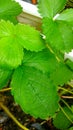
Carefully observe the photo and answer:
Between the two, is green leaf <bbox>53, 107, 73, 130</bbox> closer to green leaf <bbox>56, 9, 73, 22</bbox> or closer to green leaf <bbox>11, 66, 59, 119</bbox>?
green leaf <bbox>11, 66, 59, 119</bbox>

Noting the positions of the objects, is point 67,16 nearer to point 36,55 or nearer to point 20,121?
point 36,55

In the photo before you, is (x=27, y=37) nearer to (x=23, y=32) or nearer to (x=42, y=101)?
(x=23, y=32)

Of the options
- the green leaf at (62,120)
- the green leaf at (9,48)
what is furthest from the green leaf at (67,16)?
the green leaf at (62,120)

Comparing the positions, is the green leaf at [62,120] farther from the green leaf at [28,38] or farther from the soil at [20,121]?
the green leaf at [28,38]

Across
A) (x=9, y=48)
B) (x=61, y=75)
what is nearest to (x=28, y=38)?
(x=9, y=48)

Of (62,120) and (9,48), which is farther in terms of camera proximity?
(62,120)

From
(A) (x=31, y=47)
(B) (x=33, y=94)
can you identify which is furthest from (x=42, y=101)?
(A) (x=31, y=47)
